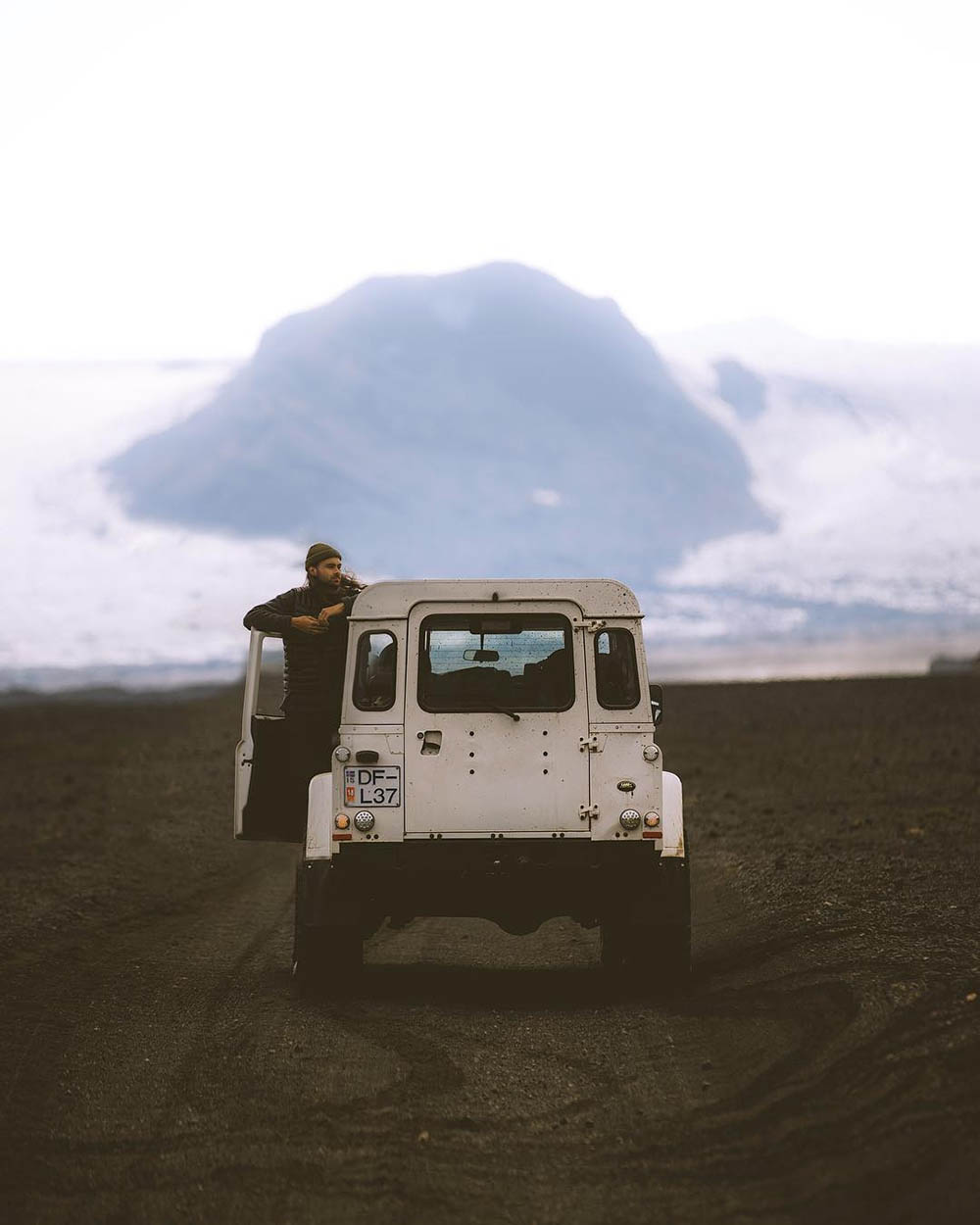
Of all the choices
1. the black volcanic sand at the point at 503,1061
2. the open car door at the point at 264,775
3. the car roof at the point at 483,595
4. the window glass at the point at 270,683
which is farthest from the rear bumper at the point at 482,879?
the car roof at the point at 483,595

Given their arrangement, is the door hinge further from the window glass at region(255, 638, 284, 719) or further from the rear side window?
the window glass at region(255, 638, 284, 719)

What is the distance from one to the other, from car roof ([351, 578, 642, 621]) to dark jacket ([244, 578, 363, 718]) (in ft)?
1.10

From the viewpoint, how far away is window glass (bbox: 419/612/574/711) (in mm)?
10883

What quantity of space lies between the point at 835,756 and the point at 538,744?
995 inches

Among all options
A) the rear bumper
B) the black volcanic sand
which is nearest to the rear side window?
the rear bumper

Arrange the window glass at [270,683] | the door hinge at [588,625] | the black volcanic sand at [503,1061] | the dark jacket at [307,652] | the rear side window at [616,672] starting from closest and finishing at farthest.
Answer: the black volcanic sand at [503,1061]
the rear side window at [616,672]
the door hinge at [588,625]
the dark jacket at [307,652]
the window glass at [270,683]

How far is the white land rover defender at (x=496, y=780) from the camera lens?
10703mm

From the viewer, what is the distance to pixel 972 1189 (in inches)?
245

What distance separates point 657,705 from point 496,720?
120 centimetres

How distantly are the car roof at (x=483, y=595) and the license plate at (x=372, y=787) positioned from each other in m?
1.07

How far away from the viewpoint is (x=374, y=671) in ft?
35.8

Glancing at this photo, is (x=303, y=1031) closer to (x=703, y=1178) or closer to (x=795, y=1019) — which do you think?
(x=795, y=1019)

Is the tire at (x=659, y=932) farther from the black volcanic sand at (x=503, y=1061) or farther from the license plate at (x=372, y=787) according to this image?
the license plate at (x=372, y=787)

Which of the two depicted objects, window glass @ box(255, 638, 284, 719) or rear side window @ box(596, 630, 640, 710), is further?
window glass @ box(255, 638, 284, 719)
